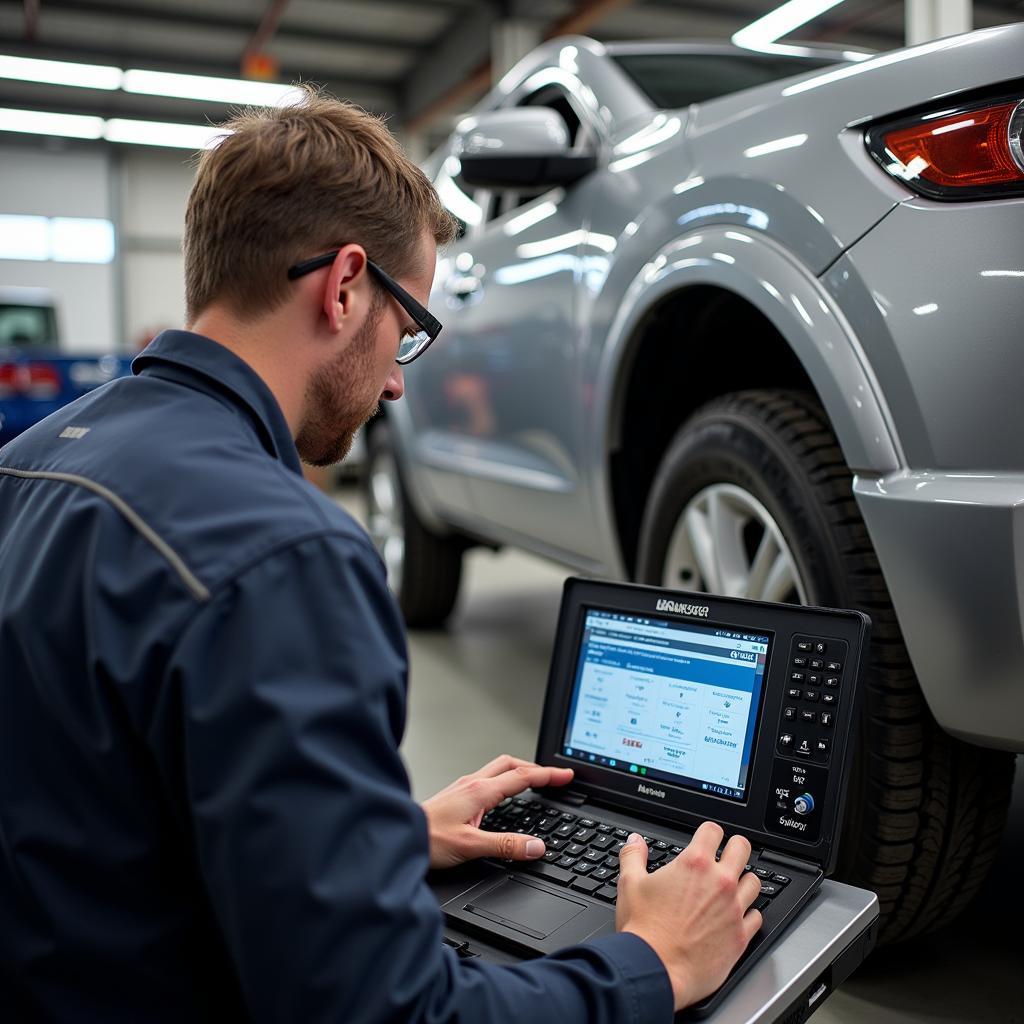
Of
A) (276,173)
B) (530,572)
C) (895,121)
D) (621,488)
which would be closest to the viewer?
(276,173)

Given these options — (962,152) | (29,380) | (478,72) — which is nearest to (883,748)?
(962,152)

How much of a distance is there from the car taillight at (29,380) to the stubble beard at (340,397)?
19.3 ft

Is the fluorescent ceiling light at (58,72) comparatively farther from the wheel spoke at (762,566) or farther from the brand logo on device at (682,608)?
the brand logo on device at (682,608)

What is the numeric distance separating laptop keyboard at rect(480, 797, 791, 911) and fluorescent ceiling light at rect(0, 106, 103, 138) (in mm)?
13111

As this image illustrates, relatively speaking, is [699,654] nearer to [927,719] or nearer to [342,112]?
[927,719]

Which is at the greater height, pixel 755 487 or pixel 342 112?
pixel 342 112

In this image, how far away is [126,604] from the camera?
64 centimetres

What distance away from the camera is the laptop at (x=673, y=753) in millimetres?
965

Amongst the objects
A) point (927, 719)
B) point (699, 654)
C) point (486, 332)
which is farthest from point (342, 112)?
point (486, 332)

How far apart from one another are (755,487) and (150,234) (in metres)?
13.9

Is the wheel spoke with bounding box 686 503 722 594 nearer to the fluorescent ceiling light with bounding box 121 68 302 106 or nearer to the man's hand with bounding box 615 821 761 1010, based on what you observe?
the man's hand with bounding box 615 821 761 1010

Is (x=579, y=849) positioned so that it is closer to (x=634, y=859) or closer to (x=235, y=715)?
(x=634, y=859)

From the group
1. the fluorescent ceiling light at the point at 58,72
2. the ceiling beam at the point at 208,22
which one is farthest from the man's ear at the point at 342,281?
the fluorescent ceiling light at the point at 58,72

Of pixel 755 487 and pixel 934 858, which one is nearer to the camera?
pixel 934 858
